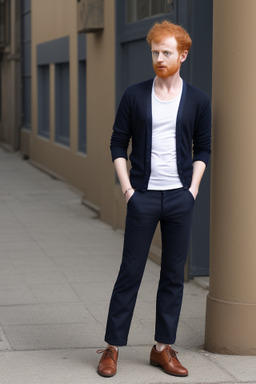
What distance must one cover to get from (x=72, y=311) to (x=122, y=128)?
211 centimetres

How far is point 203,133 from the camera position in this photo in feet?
16.3

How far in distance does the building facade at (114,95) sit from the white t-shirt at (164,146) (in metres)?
0.55

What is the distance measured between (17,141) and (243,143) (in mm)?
19122

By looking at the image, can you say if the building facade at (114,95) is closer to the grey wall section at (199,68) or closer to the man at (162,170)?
the grey wall section at (199,68)

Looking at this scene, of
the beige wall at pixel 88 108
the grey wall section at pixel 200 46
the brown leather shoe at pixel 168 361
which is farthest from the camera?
the beige wall at pixel 88 108

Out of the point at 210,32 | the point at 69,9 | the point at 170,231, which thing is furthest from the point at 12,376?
the point at 69,9

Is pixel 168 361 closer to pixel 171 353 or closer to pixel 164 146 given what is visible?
pixel 171 353

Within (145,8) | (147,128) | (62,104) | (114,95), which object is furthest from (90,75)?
(147,128)

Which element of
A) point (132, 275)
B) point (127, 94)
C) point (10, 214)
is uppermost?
point (127, 94)

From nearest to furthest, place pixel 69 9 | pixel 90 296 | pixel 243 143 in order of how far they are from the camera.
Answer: pixel 243 143 < pixel 90 296 < pixel 69 9

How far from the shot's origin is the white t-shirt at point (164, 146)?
15.9 feet

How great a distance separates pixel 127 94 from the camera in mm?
4914

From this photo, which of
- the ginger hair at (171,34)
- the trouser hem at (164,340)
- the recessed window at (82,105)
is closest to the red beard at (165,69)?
the ginger hair at (171,34)

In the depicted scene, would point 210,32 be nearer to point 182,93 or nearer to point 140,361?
point 182,93
